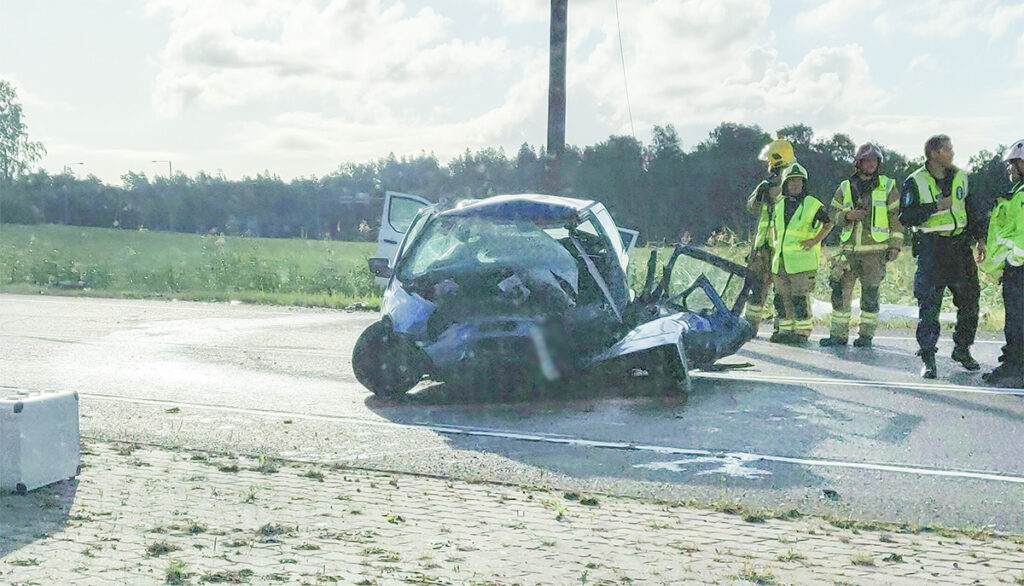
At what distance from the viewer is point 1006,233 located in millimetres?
9391

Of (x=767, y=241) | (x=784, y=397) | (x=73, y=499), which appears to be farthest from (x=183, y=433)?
(x=767, y=241)

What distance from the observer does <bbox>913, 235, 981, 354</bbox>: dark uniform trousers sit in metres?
9.96

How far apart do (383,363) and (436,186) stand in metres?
61.3

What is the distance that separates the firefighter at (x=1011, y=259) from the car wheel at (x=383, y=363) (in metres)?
4.87

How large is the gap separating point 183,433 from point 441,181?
69474mm

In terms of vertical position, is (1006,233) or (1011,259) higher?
(1006,233)

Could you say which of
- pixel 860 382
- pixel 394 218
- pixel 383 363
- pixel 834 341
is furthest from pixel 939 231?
pixel 394 218

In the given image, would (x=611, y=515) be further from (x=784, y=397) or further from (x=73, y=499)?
(x=784, y=397)

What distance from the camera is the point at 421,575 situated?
4512 mm

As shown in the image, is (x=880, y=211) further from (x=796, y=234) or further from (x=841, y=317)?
(x=841, y=317)

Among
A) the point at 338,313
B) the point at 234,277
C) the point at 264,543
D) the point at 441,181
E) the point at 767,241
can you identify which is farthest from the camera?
the point at 441,181

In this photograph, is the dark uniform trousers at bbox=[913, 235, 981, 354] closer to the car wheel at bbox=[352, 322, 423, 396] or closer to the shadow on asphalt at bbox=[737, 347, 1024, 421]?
the shadow on asphalt at bbox=[737, 347, 1024, 421]

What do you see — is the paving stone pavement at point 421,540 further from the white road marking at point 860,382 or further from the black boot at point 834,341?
the black boot at point 834,341

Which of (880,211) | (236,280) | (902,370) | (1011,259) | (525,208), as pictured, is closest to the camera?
(1011,259)
